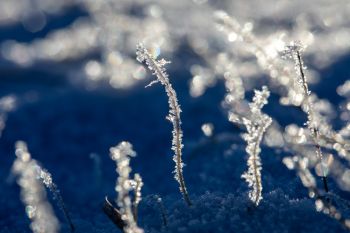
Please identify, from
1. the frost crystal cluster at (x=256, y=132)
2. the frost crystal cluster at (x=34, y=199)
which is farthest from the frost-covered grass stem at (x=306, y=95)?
the frost crystal cluster at (x=34, y=199)

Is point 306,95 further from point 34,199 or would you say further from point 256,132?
point 34,199

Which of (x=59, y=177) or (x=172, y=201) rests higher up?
(x=59, y=177)

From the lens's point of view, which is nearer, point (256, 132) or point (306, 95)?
point (256, 132)

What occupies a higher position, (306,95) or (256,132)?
(306,95)

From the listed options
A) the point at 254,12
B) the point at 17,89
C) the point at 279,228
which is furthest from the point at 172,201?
the point at 254,12

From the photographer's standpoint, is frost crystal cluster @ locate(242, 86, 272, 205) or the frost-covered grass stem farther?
the frost-covered grass stem

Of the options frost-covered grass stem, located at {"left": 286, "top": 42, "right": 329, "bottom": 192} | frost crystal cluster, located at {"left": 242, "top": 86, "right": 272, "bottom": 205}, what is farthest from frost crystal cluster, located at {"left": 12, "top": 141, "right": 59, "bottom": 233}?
frost-covered grass stem, located at {"left": 286, "top": 42, "right": 329, "bottom": 192}

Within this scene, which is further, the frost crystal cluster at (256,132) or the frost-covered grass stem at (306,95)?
the frost-covered grass stem at (306,95)

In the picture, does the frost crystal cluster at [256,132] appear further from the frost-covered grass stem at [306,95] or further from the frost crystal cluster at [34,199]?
the frost crystal cluster at [34,199]

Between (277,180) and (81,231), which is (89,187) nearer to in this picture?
(81,231)

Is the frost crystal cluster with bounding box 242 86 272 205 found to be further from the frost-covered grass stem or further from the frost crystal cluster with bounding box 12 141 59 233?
the frost crystal cluster with bounding box 12 141 59 233

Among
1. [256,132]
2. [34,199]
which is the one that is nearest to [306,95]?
[256,132]
